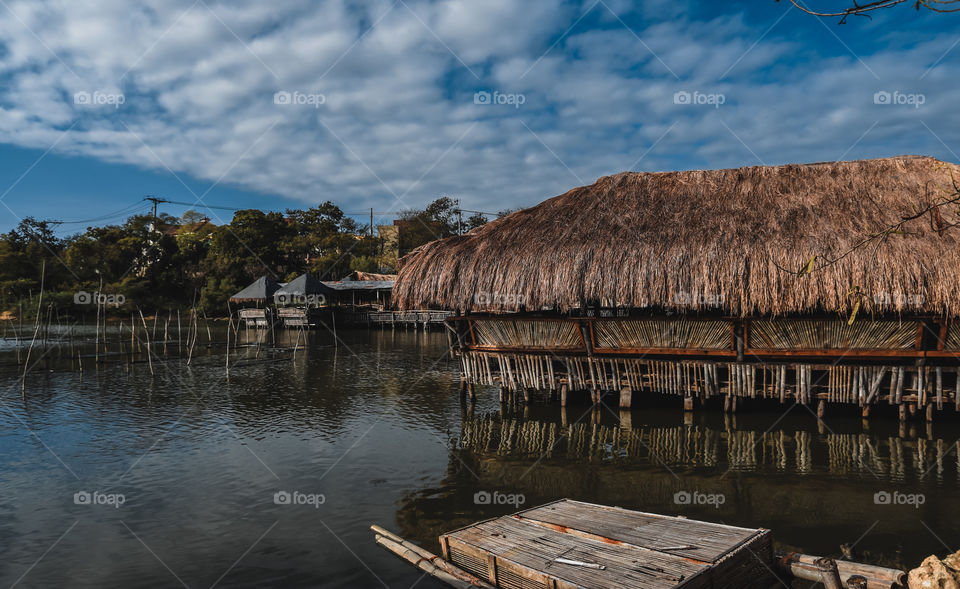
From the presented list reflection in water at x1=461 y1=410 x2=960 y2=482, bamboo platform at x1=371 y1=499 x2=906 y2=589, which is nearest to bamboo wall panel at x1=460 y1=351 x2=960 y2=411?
reflection in water at x1=461 y1=410 x2=960 y2=482

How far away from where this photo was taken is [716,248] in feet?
36.3

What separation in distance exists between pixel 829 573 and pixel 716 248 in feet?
24.2

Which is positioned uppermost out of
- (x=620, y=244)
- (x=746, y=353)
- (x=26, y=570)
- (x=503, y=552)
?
(x=620, y=244)

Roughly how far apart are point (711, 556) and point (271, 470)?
689 cm

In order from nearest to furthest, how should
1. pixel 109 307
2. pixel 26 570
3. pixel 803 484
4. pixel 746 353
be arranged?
pixel 26 570
pixel 803 484
pixel 746 353
pixel 109 307

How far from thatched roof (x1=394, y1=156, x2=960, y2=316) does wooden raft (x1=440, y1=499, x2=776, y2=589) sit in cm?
571

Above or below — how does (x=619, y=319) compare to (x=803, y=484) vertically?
above

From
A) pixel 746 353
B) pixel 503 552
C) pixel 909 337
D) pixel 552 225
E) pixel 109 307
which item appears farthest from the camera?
pixel 109 307

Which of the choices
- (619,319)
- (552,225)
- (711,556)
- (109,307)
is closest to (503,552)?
(711,556)

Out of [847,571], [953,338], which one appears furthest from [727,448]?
[847,571]

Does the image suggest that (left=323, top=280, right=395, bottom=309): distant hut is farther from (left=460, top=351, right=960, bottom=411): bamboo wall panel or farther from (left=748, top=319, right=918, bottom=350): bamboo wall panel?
(left=748, top=319, right=918, bottom=350): bamboo wall panel

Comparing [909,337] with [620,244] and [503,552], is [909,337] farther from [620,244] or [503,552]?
[503,552]

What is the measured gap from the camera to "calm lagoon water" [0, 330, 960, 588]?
6305mm

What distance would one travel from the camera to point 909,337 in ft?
35.1
